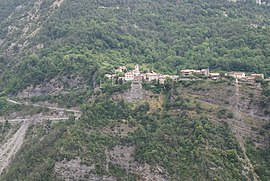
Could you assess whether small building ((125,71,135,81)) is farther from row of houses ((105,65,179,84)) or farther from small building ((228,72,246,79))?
small building ((228,72,246,79))

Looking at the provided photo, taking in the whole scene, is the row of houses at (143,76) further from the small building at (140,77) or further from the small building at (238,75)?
the small building at (238,75)

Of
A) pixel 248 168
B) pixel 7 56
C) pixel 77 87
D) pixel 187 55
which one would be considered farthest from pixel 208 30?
pixel 248 168

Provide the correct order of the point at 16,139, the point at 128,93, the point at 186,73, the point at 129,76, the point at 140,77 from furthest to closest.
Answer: the point at 186,73
the point at 129,76
the point at 16,139
the point at 140,77
the point at 128,93

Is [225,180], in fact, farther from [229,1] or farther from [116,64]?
[229,1]

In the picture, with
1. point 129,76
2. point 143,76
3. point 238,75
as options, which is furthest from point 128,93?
point 238,75

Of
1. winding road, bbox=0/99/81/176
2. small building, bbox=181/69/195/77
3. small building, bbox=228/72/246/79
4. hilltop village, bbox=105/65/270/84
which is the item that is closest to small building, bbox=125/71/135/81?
hilltop village, bbox=105/65/270/84

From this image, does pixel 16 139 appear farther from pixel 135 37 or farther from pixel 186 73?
pixel 135 37

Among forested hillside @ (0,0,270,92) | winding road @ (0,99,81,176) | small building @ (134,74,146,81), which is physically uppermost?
forested hillside @ (0,0,270,92)

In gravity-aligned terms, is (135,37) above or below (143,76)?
above
